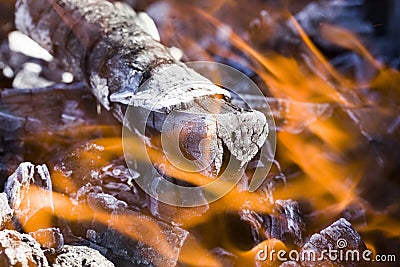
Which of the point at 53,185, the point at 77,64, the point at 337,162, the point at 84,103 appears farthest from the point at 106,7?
the point at 337,162

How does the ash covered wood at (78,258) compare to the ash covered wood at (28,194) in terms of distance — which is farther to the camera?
the ash covered wood at (28,194)

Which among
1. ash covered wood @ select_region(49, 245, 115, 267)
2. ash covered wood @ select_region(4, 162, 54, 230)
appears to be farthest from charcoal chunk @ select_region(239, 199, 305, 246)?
ash covered wood @ select_region(4, 162, 54, 230)

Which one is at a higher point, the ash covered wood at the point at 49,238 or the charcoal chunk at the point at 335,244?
the ash covered wood at the point at 49,238

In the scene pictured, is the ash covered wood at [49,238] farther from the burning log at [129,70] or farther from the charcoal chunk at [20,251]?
the burning log at [129,70]

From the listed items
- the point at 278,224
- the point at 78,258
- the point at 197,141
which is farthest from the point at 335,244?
the point at 78,258

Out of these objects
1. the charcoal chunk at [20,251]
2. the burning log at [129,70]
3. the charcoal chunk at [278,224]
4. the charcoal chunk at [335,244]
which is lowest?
the charcoal chunk at [278,224]

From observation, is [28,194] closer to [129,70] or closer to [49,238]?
[49,238]

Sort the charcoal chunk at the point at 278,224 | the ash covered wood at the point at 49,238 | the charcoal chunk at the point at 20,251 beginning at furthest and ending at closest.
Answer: the charcoal chunk at the point at 278,224 → the ash covered wood at the point at 49,238 → the charcoal chunk at the point at 20,251

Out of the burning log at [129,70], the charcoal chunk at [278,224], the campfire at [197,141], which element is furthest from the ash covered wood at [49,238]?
the charcoal chunk at [278,224]

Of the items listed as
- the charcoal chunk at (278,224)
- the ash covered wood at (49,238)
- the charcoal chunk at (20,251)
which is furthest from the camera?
the charcoal chunk at (278,224)
